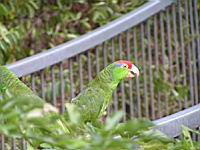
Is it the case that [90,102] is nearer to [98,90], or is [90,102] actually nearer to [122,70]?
[98,90]

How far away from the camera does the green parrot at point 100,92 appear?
269cm

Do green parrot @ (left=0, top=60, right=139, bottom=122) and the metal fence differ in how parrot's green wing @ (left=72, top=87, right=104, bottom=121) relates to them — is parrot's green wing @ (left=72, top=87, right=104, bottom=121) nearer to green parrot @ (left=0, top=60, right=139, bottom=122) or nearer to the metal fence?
green parrot @ (left=0, top=60, right=139, bottom=122)

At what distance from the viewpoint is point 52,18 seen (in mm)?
5688

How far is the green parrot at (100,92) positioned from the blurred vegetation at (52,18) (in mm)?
2518

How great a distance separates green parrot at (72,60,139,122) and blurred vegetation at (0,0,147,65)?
2518mm

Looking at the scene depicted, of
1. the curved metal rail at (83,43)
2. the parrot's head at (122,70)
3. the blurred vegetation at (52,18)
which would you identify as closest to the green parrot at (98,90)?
the parrot's head at (122,70)

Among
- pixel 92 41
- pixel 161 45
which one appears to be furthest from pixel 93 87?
pixel 161 45

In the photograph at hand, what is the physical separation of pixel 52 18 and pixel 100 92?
3.01 meters

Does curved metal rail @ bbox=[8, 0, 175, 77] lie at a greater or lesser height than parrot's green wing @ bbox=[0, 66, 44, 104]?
greater

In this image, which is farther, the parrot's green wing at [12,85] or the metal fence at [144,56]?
the metal fence at [144,56]

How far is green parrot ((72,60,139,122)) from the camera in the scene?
8.83 ft

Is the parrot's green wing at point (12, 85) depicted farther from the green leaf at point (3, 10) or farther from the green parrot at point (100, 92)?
the green leaf at point (3, 10)

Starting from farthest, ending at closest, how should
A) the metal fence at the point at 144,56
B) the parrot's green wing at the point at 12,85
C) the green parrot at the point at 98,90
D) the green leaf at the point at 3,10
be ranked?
1. the green leaf at the point at 3,10
2. the metal fence at the point at 144,56
3. the green parrot at the point at 98,90
4. the parrot's green wing at the point at 12,85

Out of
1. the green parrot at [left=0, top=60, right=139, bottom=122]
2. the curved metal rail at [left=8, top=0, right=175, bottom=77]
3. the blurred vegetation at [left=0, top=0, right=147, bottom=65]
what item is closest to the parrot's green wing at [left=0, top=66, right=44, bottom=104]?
the green parrot at [left=0, top=60, right=139, bottom=122]
